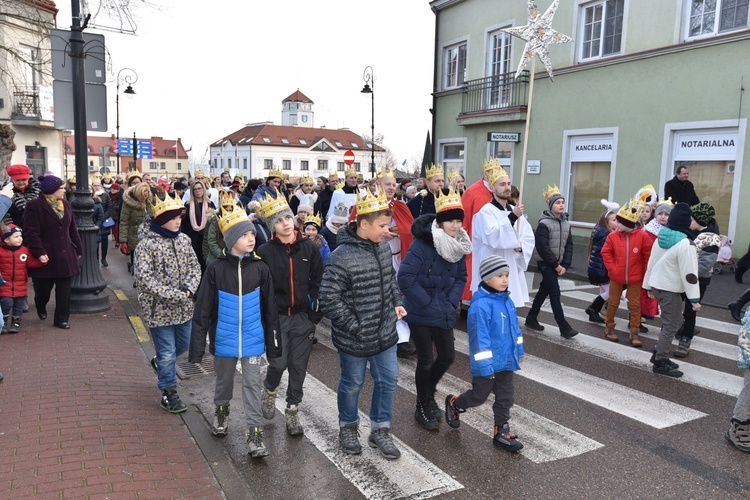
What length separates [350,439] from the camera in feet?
15.0

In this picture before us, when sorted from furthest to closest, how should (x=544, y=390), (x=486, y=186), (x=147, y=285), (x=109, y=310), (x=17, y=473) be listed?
(x=109, y=310) → (x=486, y=186) → (x=544, y=390) → (x=147, y=285) → (x=17, y=473)

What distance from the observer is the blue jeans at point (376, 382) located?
4.46 m

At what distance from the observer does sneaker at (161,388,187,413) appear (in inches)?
206

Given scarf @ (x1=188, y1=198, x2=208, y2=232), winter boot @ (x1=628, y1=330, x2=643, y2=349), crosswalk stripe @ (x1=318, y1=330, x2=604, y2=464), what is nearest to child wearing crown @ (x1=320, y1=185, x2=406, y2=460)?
crosswalk stripe @ (x1=318, y1=330, x2=604, y2=464)

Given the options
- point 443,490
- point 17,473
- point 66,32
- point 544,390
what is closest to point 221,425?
point 17,473

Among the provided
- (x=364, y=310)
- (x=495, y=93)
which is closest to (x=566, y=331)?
(x=364, y=310)

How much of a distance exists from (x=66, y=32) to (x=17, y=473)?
6727 millimetres

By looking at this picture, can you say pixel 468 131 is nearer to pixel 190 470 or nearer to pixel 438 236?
pixel 438 236

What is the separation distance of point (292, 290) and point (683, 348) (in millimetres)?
5052

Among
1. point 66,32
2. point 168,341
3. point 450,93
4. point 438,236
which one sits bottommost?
point 168,341

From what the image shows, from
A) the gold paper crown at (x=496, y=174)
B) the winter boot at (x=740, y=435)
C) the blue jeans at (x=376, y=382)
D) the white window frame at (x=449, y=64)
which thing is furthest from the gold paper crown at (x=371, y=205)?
the white window frame at (x=449, y=64)

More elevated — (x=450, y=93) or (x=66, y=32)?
(x=450, y=93)

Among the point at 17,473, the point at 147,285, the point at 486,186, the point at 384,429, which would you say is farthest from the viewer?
the point at 486,186

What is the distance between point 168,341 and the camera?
17.4 ft
